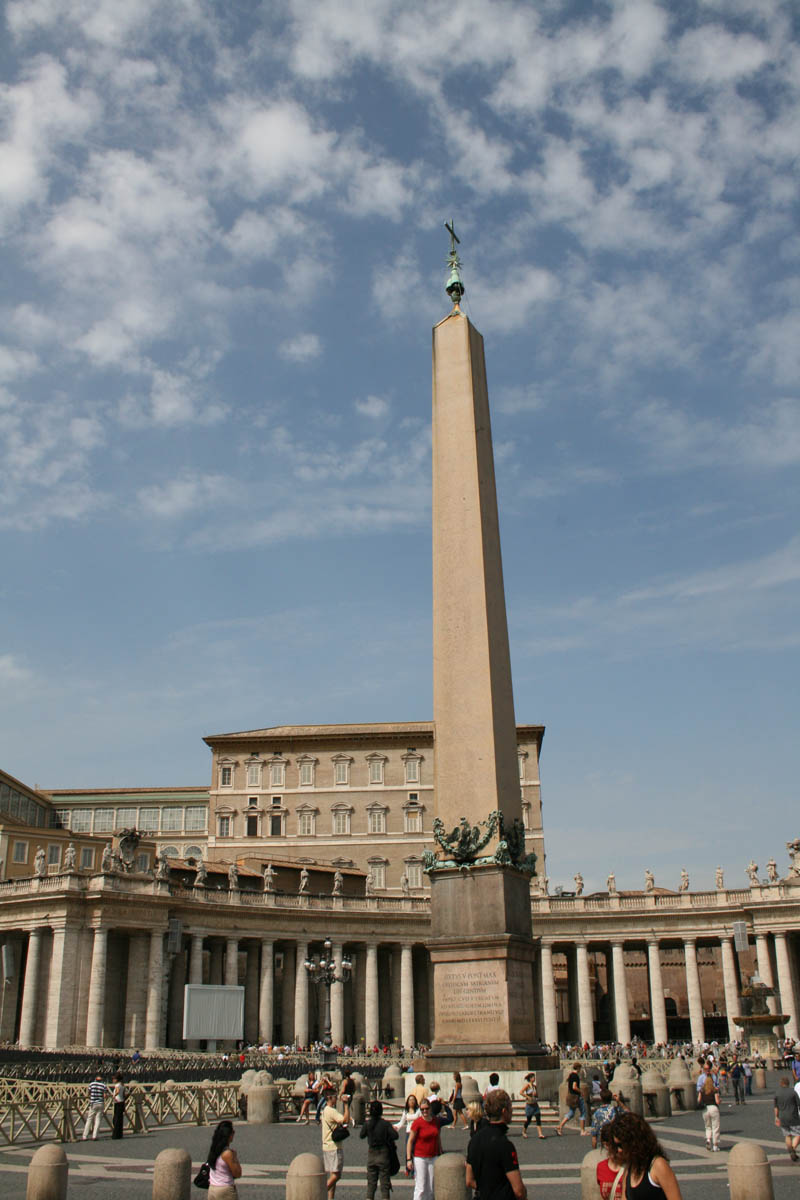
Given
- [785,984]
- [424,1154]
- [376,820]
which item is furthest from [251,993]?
[424,1154]

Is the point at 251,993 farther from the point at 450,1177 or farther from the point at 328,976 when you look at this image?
the point at 450,1177

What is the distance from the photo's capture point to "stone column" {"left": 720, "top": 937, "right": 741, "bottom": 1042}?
52.9 meters

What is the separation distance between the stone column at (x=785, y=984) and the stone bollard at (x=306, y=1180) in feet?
155

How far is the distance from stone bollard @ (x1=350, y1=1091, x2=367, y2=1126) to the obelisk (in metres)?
3.90

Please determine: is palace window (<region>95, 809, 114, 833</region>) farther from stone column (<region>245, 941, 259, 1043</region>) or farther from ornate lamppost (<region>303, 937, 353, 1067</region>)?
ornate lamppost (<region>303, 937, 353, 1067</region>)

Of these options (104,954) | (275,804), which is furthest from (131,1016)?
(275,804)

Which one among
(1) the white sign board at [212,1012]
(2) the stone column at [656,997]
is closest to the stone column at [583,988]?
(2) the stone column at [656,997]

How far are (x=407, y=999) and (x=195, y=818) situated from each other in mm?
31621

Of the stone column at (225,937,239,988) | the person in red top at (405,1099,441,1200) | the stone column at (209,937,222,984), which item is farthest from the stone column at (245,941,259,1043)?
the person in red top at (405,1099,441,1200)

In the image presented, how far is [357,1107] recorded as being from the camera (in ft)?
71.6

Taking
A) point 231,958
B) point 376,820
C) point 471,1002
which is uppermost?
point 376,820

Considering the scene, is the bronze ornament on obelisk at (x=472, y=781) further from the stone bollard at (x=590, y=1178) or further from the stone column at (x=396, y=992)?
the stone column at (x=396, y=992)

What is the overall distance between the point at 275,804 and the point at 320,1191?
213 ft

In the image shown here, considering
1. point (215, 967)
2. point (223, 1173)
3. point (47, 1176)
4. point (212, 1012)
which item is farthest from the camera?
point (215, 967)
